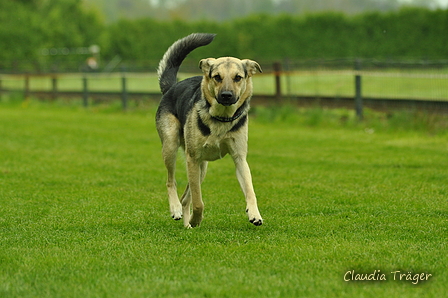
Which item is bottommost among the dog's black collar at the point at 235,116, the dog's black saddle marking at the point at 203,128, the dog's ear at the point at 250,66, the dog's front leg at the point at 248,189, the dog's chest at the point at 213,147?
the dog's front leg at the point at 248,189

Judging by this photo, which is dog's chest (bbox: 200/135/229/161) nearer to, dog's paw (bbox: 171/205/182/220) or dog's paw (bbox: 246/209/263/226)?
dog's paw (bbox: 171/205/182/220)

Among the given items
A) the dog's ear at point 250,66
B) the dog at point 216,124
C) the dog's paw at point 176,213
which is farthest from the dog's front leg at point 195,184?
the dog's ear at point 250,66

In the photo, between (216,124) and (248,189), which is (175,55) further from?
(248,189)

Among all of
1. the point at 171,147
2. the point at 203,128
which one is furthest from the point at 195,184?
the point at 171,147

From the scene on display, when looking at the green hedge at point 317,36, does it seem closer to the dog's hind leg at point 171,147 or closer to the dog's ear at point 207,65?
the dog's hind leg at point 171,147

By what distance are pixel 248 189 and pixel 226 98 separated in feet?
2.67

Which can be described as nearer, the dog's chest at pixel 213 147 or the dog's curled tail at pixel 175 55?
the dog's chest at pixel 213 147

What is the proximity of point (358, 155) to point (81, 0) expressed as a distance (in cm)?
3868

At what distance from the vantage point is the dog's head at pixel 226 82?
5.82 meters

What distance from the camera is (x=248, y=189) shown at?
5.95 meters

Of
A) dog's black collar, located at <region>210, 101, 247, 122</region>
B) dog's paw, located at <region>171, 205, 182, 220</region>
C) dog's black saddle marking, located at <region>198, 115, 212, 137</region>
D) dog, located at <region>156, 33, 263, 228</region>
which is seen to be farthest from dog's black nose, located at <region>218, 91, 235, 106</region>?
dog's paw, located at <region>171, 205, 182, 220</region>

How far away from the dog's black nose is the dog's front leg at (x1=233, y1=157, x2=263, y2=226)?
1.90ft

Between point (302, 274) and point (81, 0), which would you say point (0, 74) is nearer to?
point (81, 0)

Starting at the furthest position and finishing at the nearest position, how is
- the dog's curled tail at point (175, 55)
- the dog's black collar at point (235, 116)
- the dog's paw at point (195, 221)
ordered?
the dog's curled tail at point (175, 55) → the dog's paw at point (195, 221) → the dog's black collar at point (235, 116)
